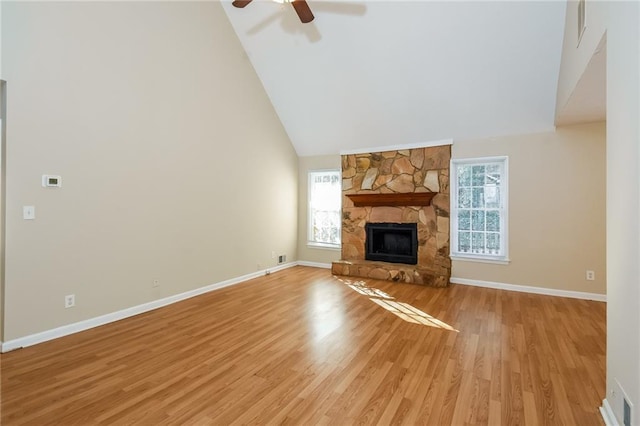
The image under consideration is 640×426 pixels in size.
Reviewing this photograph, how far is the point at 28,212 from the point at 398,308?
4.01 meters

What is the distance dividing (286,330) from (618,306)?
2.58m

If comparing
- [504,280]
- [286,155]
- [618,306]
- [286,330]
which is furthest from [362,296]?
[286,155]

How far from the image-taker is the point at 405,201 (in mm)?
5414

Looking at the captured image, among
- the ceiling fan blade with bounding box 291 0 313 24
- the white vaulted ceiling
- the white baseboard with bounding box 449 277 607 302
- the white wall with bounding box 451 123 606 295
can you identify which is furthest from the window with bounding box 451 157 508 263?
the ceiling fan blade with bounding box 291 0 313 24

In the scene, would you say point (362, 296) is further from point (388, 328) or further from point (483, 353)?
point (483, 353)

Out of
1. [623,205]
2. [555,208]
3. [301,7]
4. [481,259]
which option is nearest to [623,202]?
[623,205]

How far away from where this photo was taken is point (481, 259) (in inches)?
192

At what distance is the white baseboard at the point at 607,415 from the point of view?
169 centimetres

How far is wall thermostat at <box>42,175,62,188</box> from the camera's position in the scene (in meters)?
2.80

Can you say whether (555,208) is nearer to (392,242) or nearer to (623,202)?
(392,242)

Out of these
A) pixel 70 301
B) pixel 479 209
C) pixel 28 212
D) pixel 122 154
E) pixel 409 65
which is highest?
pixel 409 65

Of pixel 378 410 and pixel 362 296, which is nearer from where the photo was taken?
pixel 378 410

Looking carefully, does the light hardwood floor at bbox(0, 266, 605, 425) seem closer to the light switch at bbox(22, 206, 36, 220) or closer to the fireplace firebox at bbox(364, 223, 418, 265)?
the light switch at bbox(22, 206, 36, 220)

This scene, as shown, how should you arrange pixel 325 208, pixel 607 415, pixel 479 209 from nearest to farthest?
1. pixel 607 415
2. pixel 479 209
3. pixel 325 208
